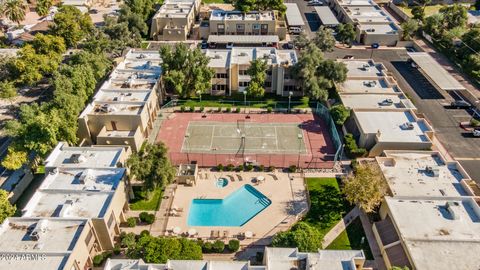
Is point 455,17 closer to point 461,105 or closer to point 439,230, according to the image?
point 461,105

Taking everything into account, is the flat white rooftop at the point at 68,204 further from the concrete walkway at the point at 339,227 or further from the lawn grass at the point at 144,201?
the concrete walkway at the point at 339,227

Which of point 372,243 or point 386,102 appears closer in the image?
point 372,243

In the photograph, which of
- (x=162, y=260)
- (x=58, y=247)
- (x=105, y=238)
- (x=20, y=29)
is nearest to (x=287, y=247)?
(x=162, y=260)

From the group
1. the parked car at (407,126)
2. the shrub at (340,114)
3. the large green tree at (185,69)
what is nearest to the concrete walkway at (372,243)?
the shrub at (340,114)

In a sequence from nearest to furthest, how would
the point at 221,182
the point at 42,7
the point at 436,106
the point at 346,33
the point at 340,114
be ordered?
the point at 221,182
the point at 340,114
the point at 436,106
the point at 346,33
the point at 42,7

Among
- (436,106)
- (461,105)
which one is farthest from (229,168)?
(461,105)

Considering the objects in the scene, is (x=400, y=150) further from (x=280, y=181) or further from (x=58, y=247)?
(x=58, y=247)

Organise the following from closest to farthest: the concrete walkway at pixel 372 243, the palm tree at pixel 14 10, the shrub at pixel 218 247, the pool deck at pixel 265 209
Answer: the concrete walkway at pixel 372 243 < the shrub at pixel 218 247 < the pool deck at pixel 265 209 < the palm tree at pixel 14 10
